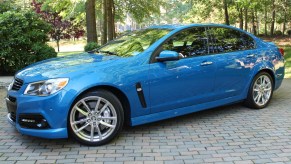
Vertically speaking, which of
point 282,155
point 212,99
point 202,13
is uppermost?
point 202,13

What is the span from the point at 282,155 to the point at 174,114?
163cm

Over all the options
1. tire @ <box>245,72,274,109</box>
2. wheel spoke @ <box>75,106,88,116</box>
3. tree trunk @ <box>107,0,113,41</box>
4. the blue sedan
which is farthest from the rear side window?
tree trunk @ <box>107,0,113,41</box>

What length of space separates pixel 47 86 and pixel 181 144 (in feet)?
6.19

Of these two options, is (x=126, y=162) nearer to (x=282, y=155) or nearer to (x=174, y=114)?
(x=174, y=114)

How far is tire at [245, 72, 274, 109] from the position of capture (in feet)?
20.4

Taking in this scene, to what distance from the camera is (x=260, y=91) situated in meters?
6.35

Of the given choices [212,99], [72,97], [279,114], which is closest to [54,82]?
[72,97]

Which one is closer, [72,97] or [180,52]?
[72,97]

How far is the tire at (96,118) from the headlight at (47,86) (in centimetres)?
29

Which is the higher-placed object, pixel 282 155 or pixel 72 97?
pixel 72 97

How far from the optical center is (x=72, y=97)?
4.20 meters

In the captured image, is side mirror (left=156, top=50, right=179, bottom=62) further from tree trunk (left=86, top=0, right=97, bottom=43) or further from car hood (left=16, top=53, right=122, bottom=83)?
tree trunk (left=86, top=0, right=97, bottom=43)

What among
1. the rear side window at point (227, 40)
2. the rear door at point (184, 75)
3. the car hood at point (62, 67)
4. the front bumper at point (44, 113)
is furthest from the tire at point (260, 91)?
the front bumper at point (44, 113)

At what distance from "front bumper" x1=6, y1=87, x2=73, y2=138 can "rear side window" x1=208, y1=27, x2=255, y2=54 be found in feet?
8.58
